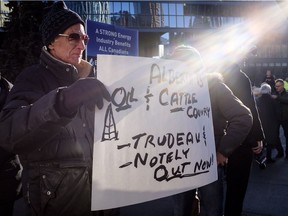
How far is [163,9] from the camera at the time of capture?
32.6m

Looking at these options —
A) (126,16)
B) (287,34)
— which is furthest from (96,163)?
(287,34)

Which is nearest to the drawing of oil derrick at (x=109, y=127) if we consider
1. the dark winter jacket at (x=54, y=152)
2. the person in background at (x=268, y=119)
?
the dark winter jacket at (x=54, y=152)

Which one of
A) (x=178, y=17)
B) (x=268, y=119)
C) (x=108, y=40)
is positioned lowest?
(x=268, y=119)

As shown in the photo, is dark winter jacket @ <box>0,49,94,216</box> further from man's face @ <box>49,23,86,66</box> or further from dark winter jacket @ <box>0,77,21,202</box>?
Result: dark winter jacket @ <box>0,77,21,202</box>

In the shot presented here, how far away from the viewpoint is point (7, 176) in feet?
8.57

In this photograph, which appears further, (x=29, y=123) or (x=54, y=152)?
(x=54, y=152)

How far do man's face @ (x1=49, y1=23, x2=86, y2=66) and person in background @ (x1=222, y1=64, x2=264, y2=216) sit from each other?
1942mm

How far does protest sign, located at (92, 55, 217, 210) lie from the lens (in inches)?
63.1

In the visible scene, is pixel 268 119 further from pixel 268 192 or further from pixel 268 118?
pixel 268 192

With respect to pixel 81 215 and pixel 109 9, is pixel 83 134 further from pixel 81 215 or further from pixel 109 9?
pixel 109 9

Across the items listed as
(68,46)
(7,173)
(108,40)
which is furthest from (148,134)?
(108,40)

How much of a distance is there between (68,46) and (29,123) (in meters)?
0.55

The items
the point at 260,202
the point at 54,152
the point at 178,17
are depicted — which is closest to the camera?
the point at 54,152

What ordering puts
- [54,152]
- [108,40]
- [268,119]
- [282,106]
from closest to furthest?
[54,152], [108,40], [268,119], [282,106]
